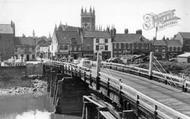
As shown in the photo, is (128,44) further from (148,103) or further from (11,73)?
(148,103)

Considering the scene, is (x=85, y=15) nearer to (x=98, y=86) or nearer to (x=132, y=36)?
(x=132, y=36)

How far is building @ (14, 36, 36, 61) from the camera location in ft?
282

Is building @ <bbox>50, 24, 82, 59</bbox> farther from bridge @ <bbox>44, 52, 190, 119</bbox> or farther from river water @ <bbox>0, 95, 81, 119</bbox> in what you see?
bridge @ <bbox>44, 52, 190, 119</bbox>

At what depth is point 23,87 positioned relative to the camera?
51.7 meters

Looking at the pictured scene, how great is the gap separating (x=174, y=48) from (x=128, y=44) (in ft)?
64.9

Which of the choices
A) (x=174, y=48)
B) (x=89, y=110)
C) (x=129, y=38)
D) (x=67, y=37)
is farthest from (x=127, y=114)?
(x=174, y=48)

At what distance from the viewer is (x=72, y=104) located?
98.1 ft

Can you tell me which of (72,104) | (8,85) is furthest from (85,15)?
(72,104)

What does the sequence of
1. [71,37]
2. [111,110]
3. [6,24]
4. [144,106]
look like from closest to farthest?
[144,106] < [111,110] < [71,37] < [6,24]

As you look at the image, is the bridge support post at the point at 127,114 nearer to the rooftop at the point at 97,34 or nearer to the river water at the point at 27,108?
the river water at the point at 27,108

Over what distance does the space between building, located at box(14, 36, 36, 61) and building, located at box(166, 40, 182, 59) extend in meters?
48.8

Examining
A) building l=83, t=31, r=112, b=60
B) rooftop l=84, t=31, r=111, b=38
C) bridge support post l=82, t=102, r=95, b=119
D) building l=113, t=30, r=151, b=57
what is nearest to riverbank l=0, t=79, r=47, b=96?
building l=83, t=31, r=112, b=60

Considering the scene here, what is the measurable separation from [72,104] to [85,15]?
391ft

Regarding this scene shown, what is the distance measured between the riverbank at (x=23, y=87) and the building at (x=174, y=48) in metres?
48.4
